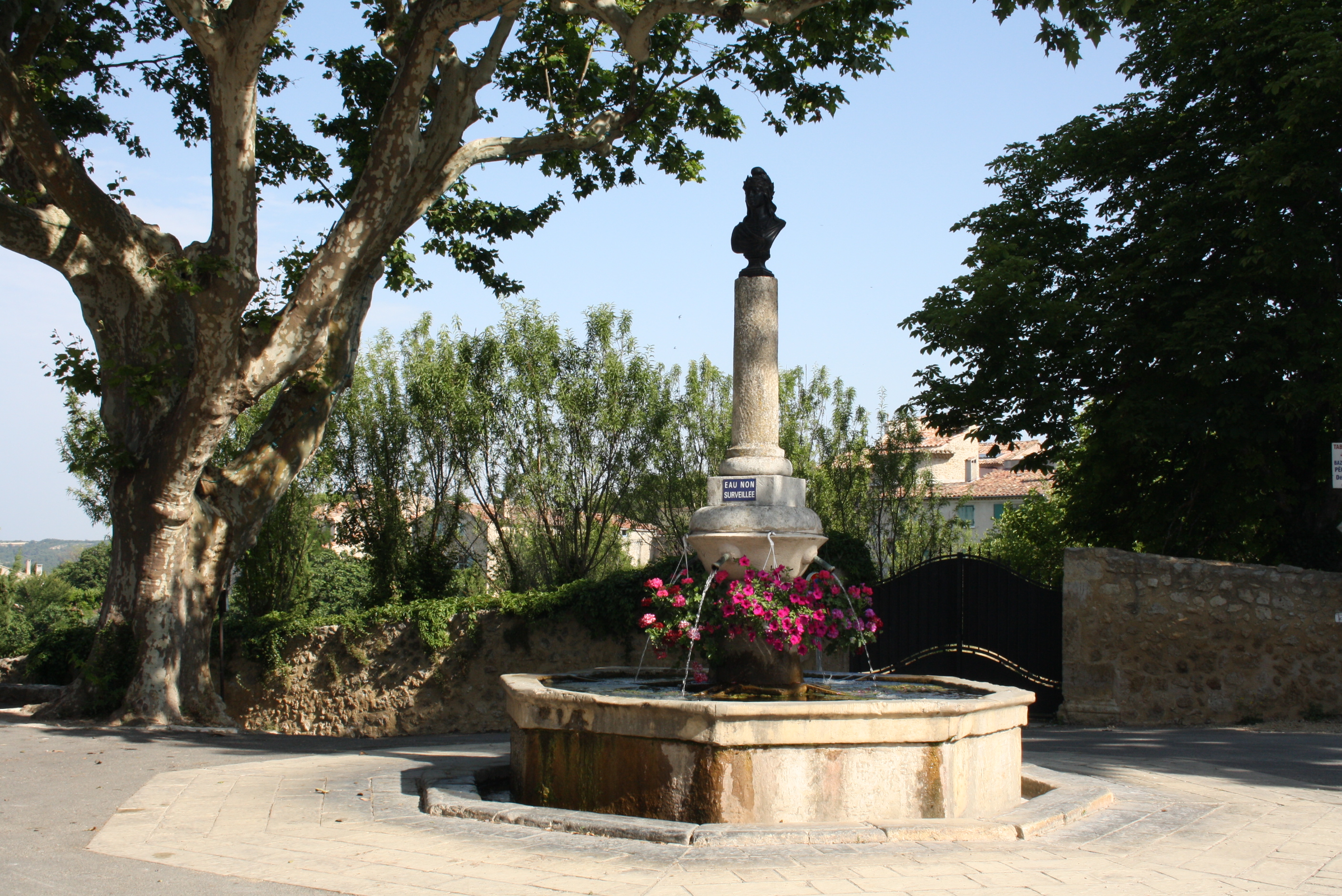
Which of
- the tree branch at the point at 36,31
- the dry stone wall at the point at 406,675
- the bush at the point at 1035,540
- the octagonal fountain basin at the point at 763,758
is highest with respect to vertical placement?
the tree branch at the point at 36,31

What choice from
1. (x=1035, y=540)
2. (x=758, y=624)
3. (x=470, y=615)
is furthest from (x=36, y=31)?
(x=1035, y=540)

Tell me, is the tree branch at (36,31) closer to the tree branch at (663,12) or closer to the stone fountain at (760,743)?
the tree branch at (663,12)

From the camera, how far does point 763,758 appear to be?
541cm

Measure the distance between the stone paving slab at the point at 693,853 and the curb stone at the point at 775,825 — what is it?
54 mm

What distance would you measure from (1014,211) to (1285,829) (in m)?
12.8

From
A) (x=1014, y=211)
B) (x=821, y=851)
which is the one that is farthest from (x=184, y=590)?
(x=1014, y=211)

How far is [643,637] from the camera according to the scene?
13867 millimetres

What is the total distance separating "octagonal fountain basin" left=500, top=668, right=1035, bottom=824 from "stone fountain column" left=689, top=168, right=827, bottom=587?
1.18m

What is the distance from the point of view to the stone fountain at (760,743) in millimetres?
5410

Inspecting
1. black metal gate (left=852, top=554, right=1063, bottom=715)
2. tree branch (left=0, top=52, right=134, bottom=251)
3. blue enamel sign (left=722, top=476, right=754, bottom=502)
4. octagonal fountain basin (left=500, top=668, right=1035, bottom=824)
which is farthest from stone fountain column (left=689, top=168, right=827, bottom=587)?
tree branch (left=0, top=52, right=134, bottom=251)

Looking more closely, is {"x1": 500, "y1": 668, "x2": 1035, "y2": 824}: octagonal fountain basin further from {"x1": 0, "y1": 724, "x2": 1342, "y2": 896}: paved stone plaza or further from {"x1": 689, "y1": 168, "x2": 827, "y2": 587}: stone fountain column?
{"x1": 689, "y1": 168, "x2": 827, "y2": 587}: stone fountain column

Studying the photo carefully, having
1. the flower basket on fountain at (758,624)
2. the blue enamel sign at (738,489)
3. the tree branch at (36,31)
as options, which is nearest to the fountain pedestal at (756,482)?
the blue enamel sign at (738,489)

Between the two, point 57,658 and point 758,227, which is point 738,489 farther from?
point 57,658

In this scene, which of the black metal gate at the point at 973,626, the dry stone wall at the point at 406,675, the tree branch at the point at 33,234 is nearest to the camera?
the tree branch at the point at 33,234
